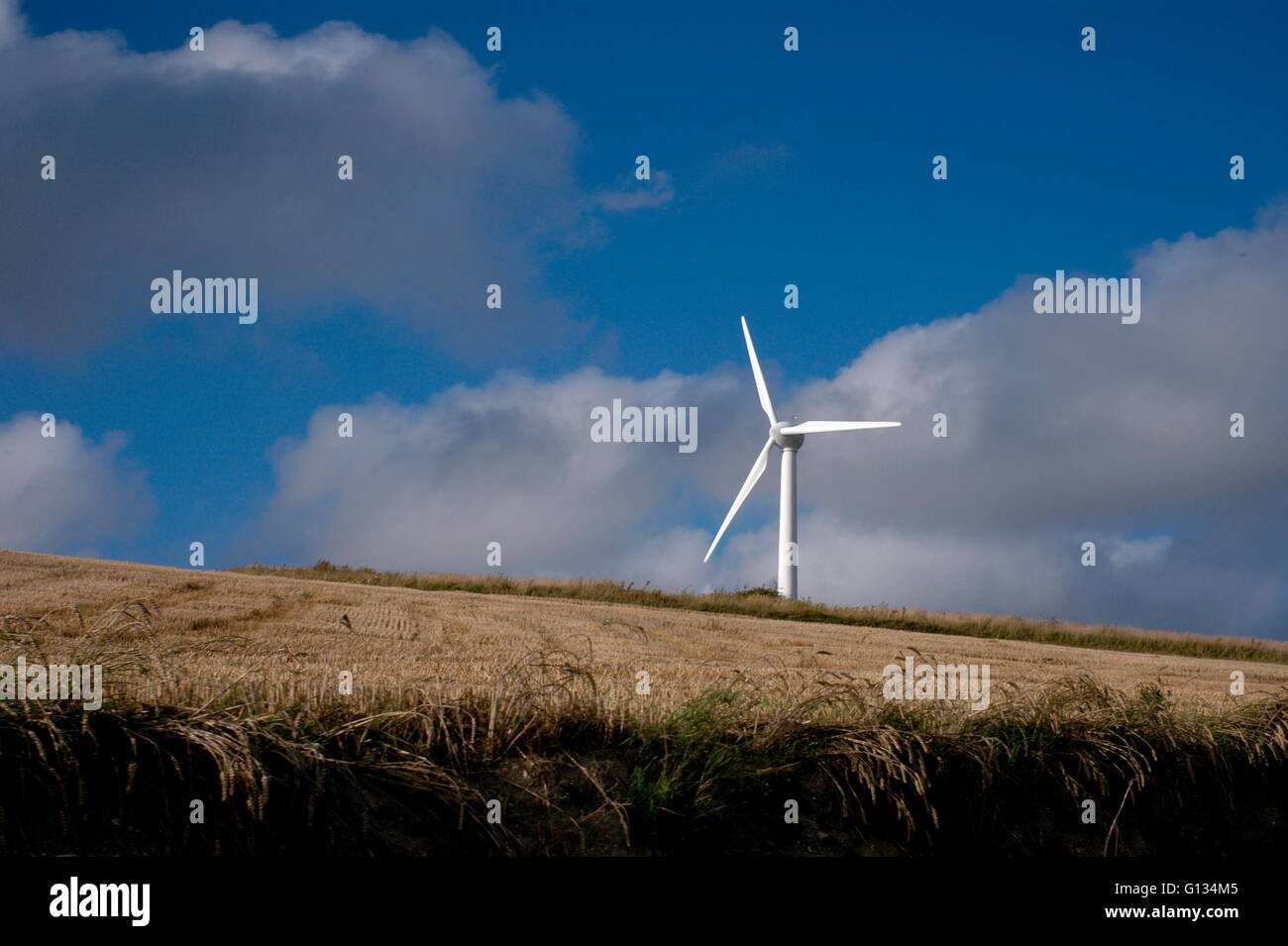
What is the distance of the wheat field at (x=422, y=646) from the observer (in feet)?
27.1

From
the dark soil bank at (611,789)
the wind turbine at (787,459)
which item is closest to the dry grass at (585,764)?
the dark soil bank at (611,789)

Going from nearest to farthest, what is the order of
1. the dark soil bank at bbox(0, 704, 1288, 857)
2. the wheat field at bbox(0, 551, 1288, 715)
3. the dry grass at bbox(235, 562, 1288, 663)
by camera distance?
the dark soil bank at bbox(0, 704, 1288, 857) < the wheat field at bbox(0, 551, 1288, 715) < the dry grass at bbox(235, 562, 1288, 663)

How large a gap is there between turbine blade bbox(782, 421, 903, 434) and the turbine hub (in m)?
0.24

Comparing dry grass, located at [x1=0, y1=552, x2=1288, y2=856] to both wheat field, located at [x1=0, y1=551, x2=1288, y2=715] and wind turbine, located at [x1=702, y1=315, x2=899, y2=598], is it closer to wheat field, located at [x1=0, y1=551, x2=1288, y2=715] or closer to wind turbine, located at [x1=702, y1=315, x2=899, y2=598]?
wheat field, located at [x1=0, y1=551, x2=1288, y2=715]

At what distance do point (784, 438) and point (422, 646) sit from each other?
33232 mm

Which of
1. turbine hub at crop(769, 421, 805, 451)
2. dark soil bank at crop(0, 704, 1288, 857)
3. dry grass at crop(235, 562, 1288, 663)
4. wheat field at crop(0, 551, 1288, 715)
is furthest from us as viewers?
turbine hub at crop(769, 421, 805, 451)

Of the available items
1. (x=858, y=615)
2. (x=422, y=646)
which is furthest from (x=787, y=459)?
(x=422, y=646)

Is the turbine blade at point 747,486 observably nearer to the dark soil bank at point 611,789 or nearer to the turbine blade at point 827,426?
the turbine blade at point 827,426

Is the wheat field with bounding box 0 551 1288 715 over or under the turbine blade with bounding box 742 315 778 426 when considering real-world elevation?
under

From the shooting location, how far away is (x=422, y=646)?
15.5 metres

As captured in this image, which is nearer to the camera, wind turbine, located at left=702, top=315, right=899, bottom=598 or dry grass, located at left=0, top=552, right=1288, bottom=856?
dry grass, located at left=0, top=552, right=1288, bottom=856

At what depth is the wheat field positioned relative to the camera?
8.27m

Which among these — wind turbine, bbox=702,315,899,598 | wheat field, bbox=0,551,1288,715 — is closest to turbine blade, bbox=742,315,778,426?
wind turbine, bbox=702,315,899,598

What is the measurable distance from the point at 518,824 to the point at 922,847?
316 cm
